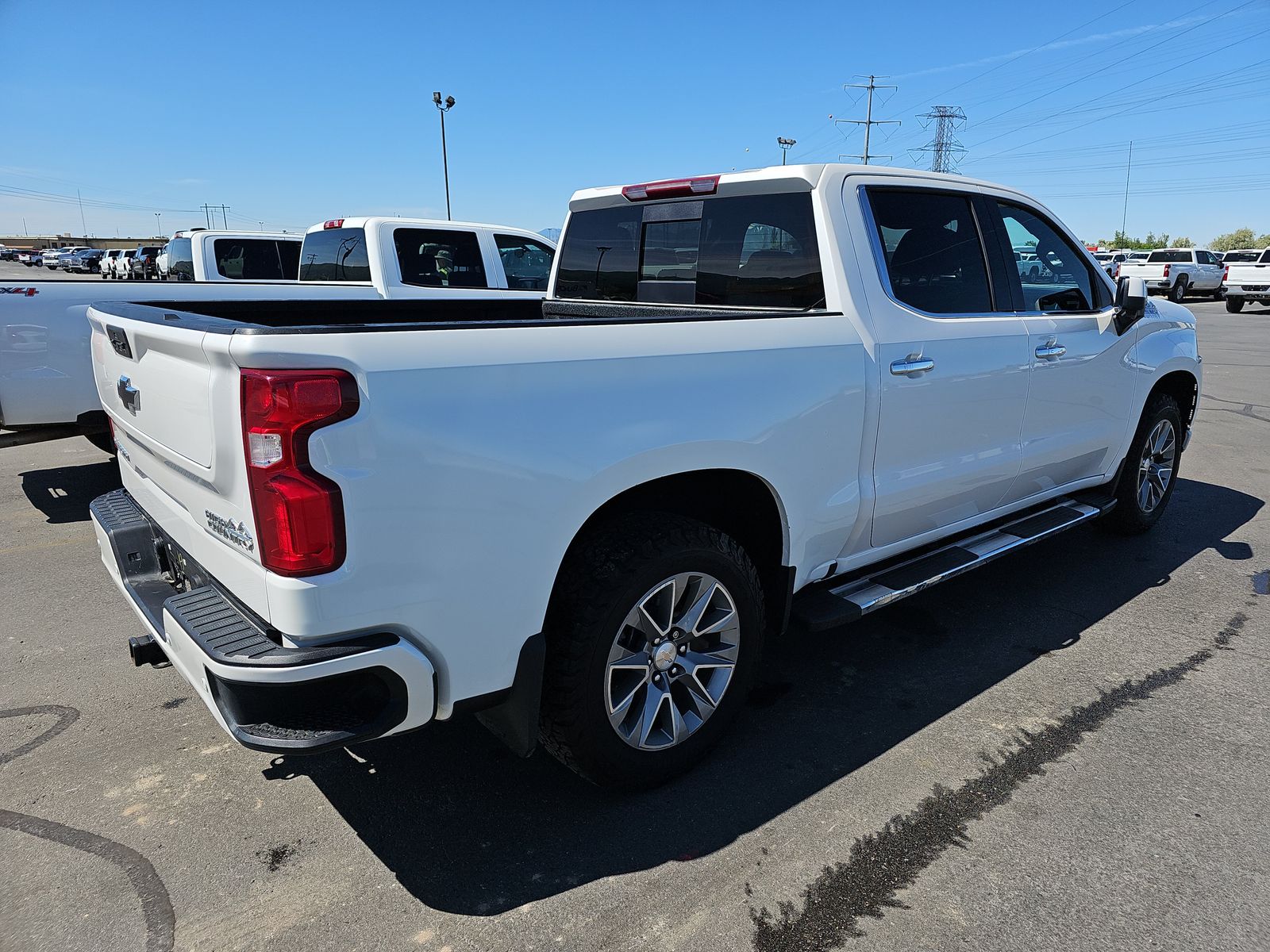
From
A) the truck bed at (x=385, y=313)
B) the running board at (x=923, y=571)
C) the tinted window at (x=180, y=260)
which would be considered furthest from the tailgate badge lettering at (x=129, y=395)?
the tinted window at (x=180, y=260)

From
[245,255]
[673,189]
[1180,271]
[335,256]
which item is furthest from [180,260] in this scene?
[1180,271]

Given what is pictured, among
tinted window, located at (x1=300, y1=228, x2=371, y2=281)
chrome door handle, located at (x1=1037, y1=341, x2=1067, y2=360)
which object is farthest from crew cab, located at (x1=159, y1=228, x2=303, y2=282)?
chrome door handle, located at (x1=1037, y1=341, x2=1067, y2=360)

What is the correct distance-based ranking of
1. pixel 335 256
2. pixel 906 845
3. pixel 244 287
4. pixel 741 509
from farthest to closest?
pixel 335 256 → pixel 244 287 → pixel 741 509 → pixel 906 845

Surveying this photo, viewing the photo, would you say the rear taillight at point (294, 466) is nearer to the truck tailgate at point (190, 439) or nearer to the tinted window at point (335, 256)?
the truck tailgate at point (190, 439)

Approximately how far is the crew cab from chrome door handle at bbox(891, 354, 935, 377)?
9.66m

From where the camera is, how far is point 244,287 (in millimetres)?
7016

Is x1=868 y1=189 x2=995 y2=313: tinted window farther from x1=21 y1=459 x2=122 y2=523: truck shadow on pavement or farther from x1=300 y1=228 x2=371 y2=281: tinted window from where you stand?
x1=300 y1=228 x2=371 y2=281: tinted window

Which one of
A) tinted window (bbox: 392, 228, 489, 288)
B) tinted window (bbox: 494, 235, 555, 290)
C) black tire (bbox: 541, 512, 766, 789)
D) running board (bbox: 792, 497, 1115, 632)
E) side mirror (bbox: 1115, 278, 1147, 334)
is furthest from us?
tinted window (bbox: 494, 235, 555, 290)

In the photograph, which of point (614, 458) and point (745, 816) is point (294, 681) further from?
point (745, 816)

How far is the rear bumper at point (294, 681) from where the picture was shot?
6.67ft

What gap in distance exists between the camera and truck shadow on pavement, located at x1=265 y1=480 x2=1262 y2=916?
2.54 meters

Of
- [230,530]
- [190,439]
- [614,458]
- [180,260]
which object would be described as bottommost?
[230,530]

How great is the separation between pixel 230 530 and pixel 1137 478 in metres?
4.99

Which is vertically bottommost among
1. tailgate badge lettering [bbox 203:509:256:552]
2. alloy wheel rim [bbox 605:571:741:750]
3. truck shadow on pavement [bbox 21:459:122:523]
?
truck shadow on pavement [bbox 21:459:122:523]
